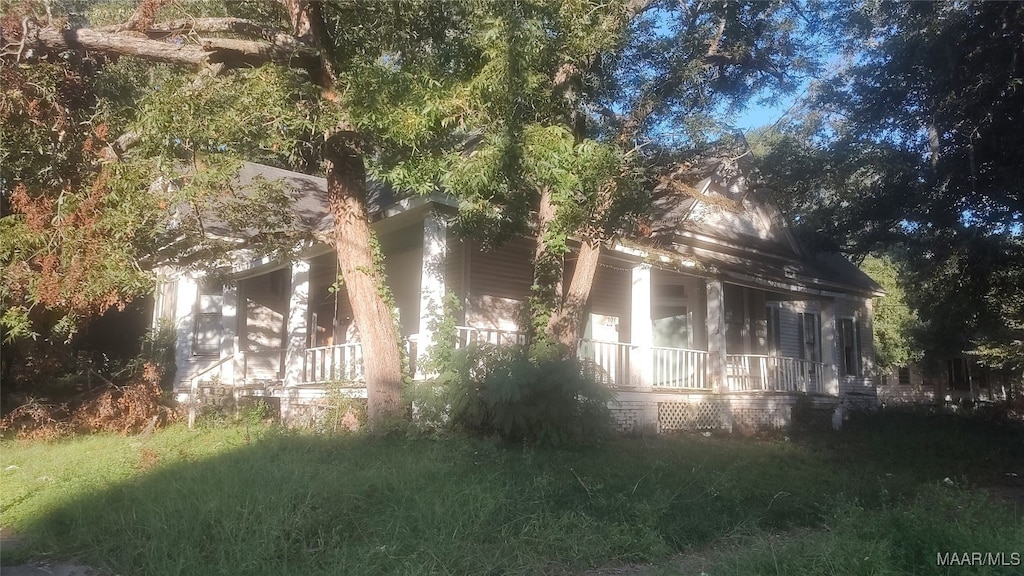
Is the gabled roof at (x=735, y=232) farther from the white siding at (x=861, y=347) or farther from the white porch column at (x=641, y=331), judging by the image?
the white siding at (x=861, y=347)

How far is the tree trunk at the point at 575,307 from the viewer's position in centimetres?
1166

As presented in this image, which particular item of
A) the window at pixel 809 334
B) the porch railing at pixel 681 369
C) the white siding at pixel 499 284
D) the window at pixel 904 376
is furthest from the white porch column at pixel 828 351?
the window at pixel 904 376

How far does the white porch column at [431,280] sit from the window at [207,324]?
7.27 meters

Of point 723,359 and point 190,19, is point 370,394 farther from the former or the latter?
point 723,359

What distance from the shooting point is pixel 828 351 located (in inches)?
720

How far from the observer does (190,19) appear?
9.80 metres

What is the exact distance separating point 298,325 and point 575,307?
5.15 meters

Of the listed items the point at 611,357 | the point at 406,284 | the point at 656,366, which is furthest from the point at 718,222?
the point at 406,284

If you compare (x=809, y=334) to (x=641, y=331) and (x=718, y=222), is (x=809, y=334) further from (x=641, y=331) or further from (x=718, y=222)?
(x=641, y=331)

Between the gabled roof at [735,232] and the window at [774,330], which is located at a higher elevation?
the gabled roof at [735,232]

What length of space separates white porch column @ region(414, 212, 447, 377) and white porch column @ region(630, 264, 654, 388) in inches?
155

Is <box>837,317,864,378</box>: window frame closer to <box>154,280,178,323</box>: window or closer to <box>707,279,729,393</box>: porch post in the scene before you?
<box>707,279,729,393</box>: porch post

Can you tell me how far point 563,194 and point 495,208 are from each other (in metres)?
1.57

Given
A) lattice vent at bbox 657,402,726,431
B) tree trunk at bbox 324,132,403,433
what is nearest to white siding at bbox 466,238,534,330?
lattice vent at bbox 657,402,726,431
